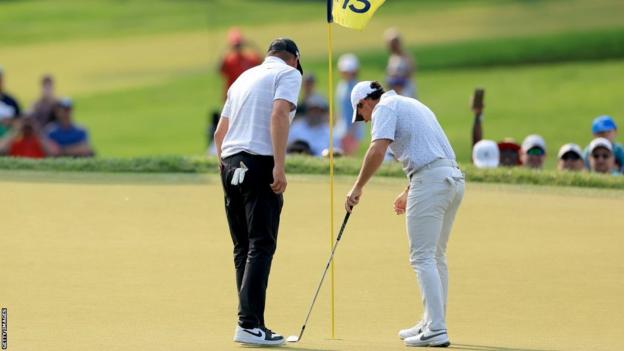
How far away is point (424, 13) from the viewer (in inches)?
1610

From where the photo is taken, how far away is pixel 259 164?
874 cm

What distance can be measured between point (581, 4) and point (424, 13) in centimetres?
397

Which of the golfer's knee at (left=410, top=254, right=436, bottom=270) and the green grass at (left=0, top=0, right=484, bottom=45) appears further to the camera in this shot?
the green grass at (left=0, top=0, right=484, bottom=45)

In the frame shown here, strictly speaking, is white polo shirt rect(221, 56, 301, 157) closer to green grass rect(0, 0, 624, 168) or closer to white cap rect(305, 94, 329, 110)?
white cap rect(305, 94, 329, 110)

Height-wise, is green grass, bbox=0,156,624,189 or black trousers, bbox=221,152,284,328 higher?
Answer: green grass, bbox=0,156,624,189

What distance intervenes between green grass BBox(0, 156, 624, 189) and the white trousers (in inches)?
204

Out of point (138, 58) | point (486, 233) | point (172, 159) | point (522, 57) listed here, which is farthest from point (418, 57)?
point (486, 233)

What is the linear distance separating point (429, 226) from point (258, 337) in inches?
43.9

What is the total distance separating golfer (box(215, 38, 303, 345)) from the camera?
340 inches

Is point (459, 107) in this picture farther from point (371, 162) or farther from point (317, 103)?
point (371, 162)

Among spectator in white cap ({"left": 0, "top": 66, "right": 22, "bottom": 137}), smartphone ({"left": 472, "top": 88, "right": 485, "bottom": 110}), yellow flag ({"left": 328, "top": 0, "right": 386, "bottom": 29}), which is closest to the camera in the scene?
yellow flag ({"left": 328, "top": 0, "right": 386, "bottom": 29})

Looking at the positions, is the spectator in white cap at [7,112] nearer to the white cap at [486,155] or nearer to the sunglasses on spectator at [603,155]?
the white cap at [486,155]

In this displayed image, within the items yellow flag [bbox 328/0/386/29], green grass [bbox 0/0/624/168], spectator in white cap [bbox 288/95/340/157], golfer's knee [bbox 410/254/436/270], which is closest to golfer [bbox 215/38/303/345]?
yellow flag [bbox 328/0/386/29]

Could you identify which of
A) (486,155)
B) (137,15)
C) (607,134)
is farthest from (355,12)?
(137,15)
